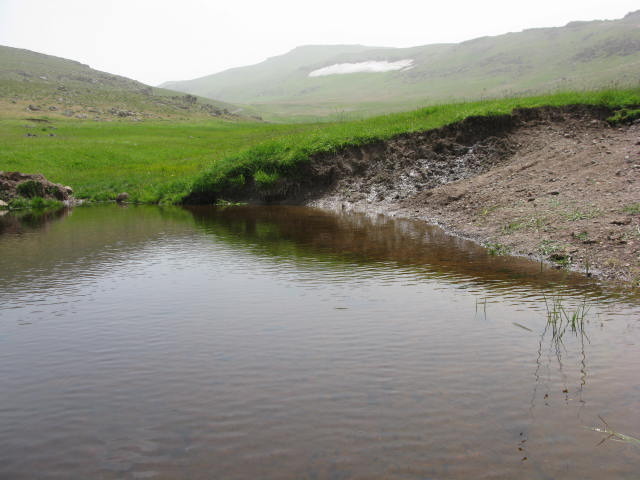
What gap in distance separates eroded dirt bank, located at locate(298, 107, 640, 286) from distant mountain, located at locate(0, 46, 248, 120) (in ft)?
229

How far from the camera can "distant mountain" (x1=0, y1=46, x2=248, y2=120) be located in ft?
290

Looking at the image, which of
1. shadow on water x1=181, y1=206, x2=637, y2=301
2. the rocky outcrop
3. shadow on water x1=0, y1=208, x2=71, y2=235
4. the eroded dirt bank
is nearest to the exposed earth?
the rocky outcrop

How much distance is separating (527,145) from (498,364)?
22125 millimetres

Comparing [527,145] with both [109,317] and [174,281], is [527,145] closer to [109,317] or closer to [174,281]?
[174,281]

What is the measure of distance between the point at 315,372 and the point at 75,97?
113m

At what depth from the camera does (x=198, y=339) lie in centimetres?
854

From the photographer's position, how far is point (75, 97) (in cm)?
10388

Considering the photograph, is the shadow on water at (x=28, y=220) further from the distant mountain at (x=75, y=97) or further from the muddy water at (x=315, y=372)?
the distant mountain at (x=75, y=97)

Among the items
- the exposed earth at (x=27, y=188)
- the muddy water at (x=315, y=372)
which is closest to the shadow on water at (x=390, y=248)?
the muddy water at (x=315, y=372)

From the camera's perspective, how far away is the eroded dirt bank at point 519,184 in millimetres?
13906

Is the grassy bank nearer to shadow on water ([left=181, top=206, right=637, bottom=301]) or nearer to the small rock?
shadow on water ([left=181, top=206, right=637, bottom=301])

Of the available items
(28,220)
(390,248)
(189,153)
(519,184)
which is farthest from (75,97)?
(390,248)

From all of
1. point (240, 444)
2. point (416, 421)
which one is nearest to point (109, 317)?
point (240, 444)

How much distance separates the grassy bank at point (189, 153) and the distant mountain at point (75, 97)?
32661 mm
